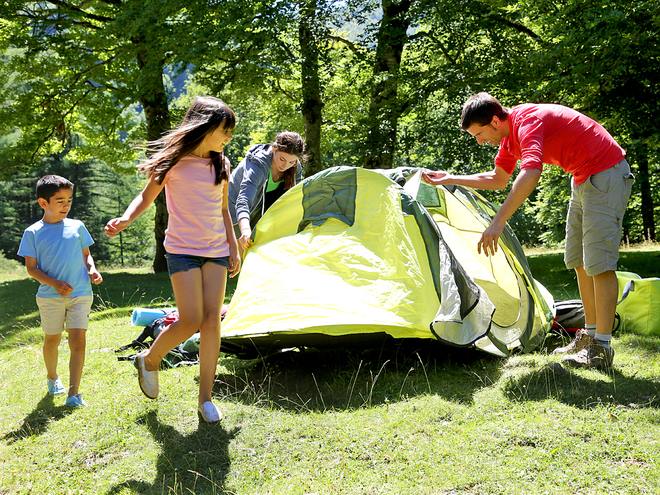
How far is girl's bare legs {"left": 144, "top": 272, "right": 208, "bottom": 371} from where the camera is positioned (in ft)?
12.1

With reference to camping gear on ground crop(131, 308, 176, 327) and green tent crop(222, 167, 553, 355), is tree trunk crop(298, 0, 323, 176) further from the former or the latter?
green tent crop(222, 167, 553, 355)

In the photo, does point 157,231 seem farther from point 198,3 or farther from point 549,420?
point 549,420

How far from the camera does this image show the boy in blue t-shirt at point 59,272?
4395mm

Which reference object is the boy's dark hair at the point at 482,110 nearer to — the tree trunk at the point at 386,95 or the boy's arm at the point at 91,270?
the boy's arm at the point at 91,270

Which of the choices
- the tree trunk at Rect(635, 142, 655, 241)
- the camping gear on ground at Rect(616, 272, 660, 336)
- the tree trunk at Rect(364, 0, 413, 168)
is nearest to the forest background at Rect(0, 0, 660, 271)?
the tree trunk at Rect(364, 0, 413, 168)

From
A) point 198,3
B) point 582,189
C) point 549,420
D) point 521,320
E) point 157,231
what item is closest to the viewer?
point 549,420

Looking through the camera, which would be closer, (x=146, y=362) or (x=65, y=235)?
(x=146, y=362)

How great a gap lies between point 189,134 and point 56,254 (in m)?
1.41

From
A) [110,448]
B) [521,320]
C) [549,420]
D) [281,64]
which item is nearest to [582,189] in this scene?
[521,320]

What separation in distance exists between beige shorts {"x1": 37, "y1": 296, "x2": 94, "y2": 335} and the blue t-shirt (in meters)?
0.04

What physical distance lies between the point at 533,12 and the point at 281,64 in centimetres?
443

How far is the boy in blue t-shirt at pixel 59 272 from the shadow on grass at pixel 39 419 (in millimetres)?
130

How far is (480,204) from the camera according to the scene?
616cm

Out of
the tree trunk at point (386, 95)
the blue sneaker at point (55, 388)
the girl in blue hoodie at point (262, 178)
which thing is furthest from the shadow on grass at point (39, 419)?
the tree trunk at point (386, 95)
